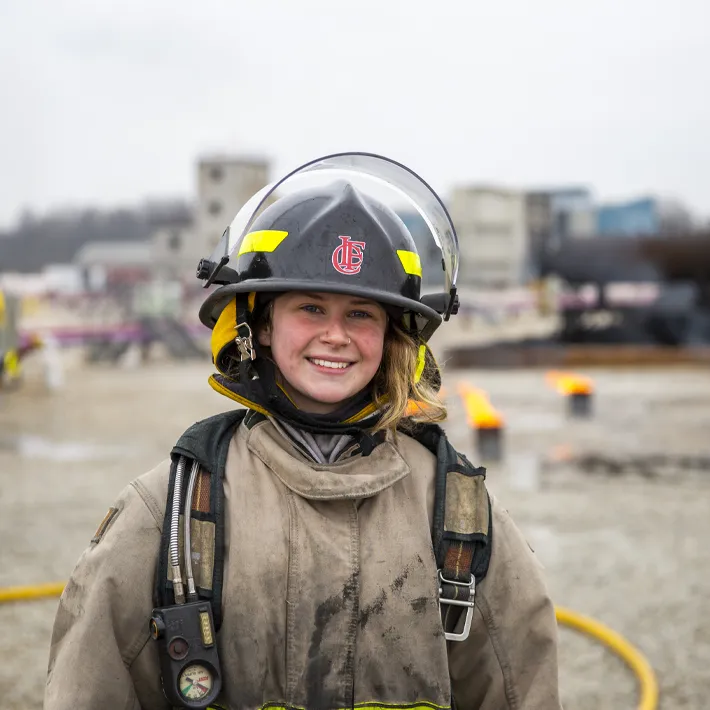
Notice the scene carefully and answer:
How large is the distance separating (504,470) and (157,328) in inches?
594

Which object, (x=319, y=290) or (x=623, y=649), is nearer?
(x=319, y=290)

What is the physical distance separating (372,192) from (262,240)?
1.05ft

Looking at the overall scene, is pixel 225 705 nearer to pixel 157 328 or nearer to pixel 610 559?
pixel 610 559

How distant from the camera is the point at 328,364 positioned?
1960 millimetres

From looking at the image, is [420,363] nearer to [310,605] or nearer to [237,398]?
[237,398]

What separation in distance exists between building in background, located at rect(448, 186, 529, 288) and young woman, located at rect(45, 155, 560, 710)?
154 feet

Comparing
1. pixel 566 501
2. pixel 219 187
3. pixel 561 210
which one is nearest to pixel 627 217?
pixel 561 210

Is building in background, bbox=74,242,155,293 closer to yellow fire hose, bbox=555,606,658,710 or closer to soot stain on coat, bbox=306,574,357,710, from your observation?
yellow fire hose, bbox=555,606,658,710

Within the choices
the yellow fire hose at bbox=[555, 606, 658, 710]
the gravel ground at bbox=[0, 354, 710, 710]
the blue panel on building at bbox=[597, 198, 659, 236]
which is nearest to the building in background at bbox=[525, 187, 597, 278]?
the blue panel on building at bbox=[597, 198, 659, 236]

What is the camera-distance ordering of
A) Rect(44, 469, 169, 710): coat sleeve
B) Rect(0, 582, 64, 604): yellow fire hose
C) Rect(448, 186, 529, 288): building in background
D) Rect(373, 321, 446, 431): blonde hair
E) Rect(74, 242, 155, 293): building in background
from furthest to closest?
Rect(74, 242, 155, 293): building in background
Rect(448, 186, 529, 288): building in background
Rect(0, 582, 64, 604): yellow fire hose
Rect(373, 321, 446, 431): blonde hair
Rect(44, 469, 169, 710): coat sleeve

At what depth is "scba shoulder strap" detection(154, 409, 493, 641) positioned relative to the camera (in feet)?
5.71

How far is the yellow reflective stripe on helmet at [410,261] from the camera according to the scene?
199cm

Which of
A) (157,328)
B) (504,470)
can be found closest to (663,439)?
(504,470)

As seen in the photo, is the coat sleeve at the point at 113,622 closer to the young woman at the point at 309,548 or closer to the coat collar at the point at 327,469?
the young woman at the point at 309,548
